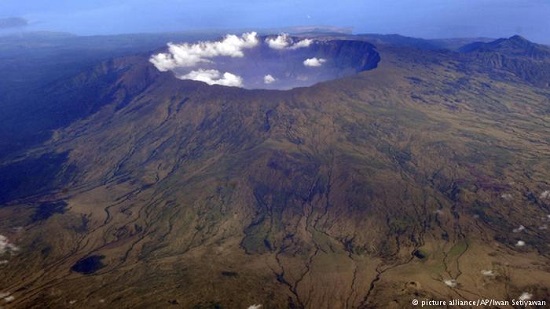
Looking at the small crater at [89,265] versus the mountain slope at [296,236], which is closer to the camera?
the mountain slope at [296,236]

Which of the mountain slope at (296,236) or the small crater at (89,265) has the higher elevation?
the mountain slope at (296,236)

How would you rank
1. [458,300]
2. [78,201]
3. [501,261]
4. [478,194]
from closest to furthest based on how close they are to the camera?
[458,300], [501,261], [478,194], [78,201]

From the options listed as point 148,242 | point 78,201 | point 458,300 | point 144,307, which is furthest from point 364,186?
point 78,201

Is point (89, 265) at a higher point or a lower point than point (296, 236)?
lower

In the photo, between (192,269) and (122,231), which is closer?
(192,269)

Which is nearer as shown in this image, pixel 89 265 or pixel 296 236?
pixel 89 265

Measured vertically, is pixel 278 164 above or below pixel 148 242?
above

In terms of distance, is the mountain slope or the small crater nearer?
the mountain slope

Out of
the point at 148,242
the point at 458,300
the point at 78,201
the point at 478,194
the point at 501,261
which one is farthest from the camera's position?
the point at 78,201

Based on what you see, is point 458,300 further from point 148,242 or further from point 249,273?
point 148,242

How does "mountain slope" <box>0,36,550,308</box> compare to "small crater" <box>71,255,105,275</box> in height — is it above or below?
above
